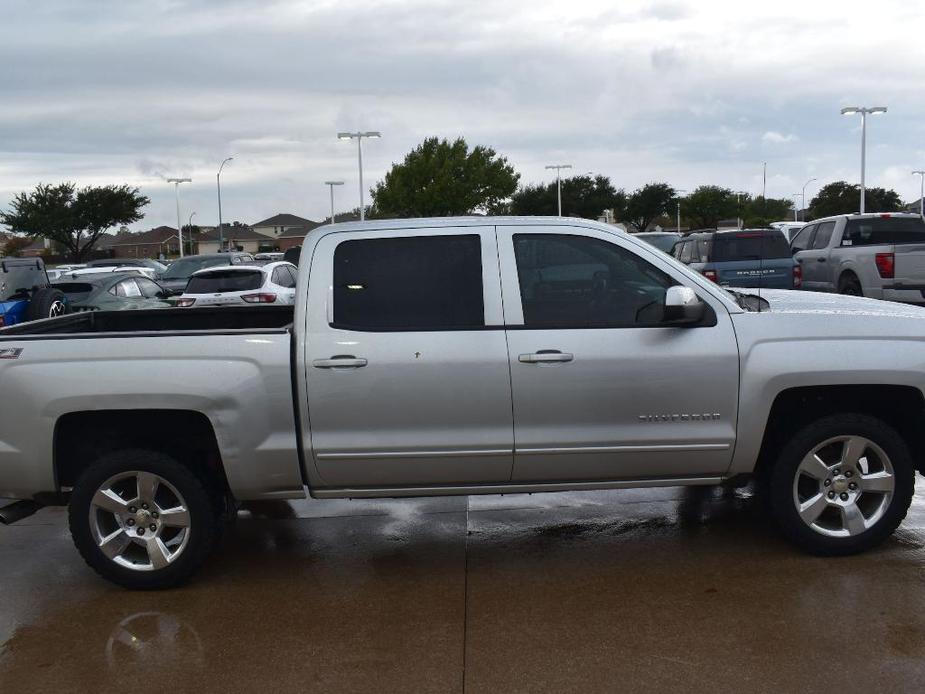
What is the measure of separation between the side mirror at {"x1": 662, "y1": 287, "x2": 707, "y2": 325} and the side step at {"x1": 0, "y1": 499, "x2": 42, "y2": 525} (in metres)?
3.45

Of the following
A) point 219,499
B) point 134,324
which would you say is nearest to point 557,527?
point 219,499

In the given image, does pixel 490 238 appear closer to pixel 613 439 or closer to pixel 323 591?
pixel 613 439

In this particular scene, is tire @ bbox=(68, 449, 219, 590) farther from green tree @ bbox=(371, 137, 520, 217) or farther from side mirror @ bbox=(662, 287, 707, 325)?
green tree @ bbox=(371, 137, 520, 217)

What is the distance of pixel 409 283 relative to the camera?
17.0 ft

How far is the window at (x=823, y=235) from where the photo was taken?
1806 cm

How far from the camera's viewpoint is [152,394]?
499 cm

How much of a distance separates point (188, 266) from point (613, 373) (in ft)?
79.7

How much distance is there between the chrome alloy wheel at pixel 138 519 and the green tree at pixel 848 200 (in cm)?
7673

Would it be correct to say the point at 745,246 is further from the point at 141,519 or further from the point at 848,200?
the point at 848,200

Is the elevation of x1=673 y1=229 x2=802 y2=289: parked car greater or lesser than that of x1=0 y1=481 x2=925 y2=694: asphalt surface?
greater

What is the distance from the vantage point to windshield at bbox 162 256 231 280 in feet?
88.8

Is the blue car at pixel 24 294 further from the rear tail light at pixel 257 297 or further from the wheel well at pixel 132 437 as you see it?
the wheel well at pixel 132 437

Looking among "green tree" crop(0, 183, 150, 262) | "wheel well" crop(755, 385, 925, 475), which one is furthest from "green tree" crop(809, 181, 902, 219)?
"wheel well" crop(755, 385, 925, 475)

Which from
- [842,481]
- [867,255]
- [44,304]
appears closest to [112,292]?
[44,304]
